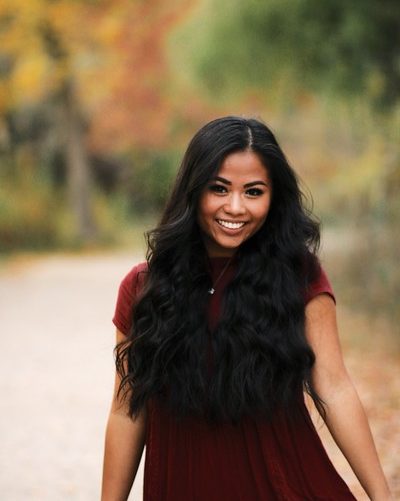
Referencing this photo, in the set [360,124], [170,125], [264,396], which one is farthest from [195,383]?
[170,125]

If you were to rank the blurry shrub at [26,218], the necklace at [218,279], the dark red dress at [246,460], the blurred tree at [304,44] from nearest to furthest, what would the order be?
the dark red dress at [246,460]
the necklace at [218,279]
the blurred tree at [304,44]
the blurry shrub at [26,218]

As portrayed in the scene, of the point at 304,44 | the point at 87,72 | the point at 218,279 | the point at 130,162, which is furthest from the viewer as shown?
the point at 130,162

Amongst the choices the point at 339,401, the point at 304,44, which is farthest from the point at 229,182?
the point at 304,44

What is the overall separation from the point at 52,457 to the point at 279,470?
12.3ft

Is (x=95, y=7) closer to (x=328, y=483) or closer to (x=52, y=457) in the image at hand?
(x=52, y=457)

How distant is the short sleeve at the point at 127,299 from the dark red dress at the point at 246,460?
209 mm

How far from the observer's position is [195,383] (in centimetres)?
208

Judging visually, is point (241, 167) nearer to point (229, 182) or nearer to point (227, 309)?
point (229, 182)

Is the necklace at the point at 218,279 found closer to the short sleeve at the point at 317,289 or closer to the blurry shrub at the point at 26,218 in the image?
the short sleeve at the point at 317,289

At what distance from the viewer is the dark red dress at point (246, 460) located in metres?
2.07

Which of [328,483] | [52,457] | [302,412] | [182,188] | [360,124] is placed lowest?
[328,483]

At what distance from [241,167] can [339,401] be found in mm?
598

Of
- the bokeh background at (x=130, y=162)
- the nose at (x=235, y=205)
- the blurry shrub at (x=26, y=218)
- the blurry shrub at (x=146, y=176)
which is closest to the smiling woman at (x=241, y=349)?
the nose at (x=235, y=205)

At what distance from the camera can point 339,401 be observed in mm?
2080
